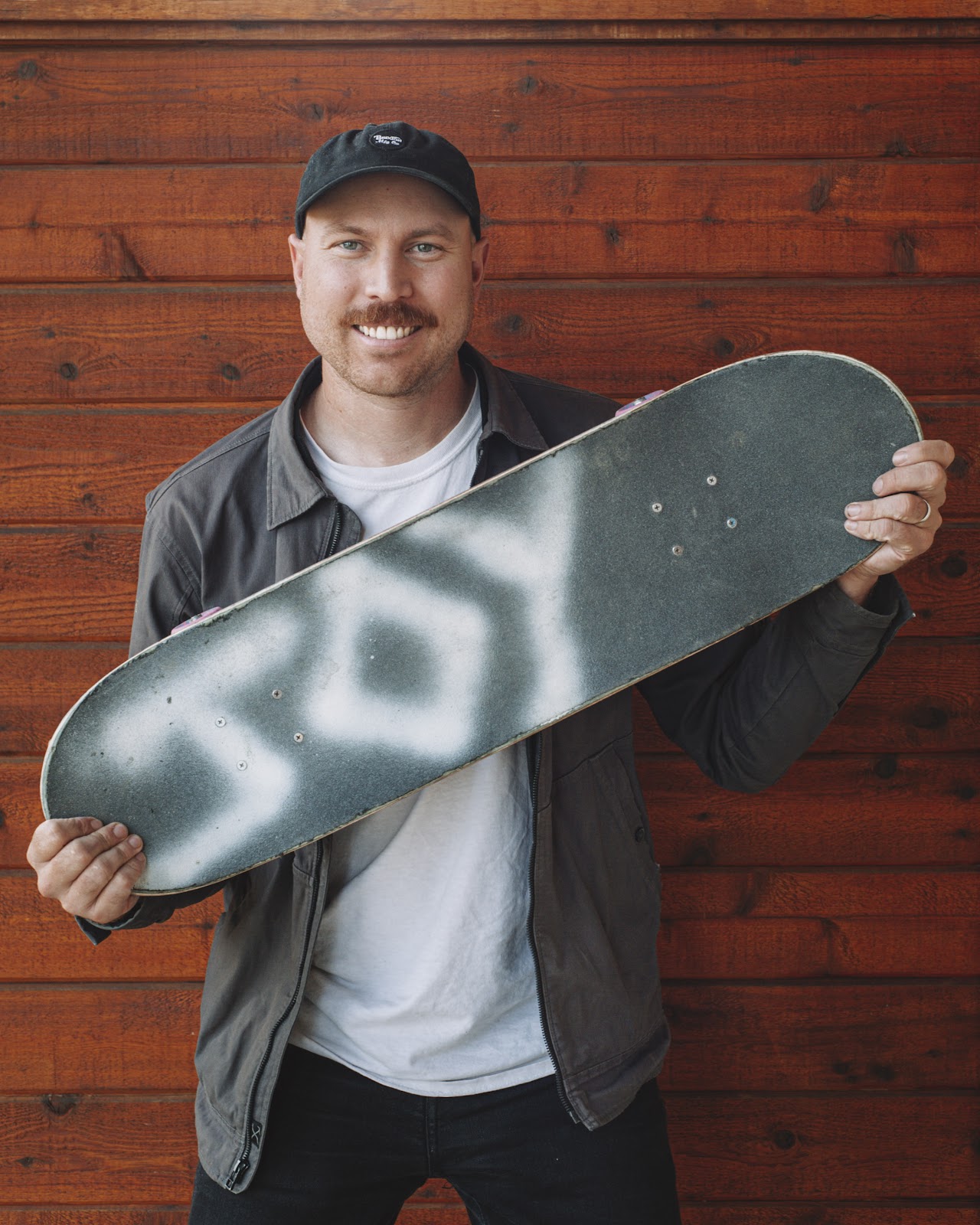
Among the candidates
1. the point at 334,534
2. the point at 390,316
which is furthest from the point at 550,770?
the point at 390,316

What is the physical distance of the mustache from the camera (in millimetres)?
1307

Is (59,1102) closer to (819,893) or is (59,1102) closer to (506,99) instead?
(819,893)

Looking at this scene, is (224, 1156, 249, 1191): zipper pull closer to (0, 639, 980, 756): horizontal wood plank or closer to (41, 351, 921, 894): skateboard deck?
(41, 351, 921, 894): skateboard deck

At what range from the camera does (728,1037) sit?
1.79m

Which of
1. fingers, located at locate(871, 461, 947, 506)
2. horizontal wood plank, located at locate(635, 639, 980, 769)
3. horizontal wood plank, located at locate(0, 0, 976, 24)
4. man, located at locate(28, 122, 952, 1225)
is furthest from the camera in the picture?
horizontal wood plank, located at locate(635, 639, 980, 769)

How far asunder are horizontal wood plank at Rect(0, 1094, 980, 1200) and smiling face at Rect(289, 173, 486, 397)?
4.64 ft

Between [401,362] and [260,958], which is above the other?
[401,362]

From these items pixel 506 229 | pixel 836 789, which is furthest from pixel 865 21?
pixel 836 789

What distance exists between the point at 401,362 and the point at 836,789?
1115 mm

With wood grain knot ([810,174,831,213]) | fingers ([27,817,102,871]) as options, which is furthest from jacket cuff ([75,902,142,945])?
wood grain knot ([810,174,831,213])

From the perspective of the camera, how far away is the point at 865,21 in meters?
1.67

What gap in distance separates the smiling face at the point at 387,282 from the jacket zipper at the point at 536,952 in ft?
1.82

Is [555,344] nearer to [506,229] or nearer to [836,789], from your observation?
[506,229]

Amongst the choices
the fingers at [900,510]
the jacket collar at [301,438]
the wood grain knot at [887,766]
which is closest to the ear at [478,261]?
the jacket collar at [301,438]
